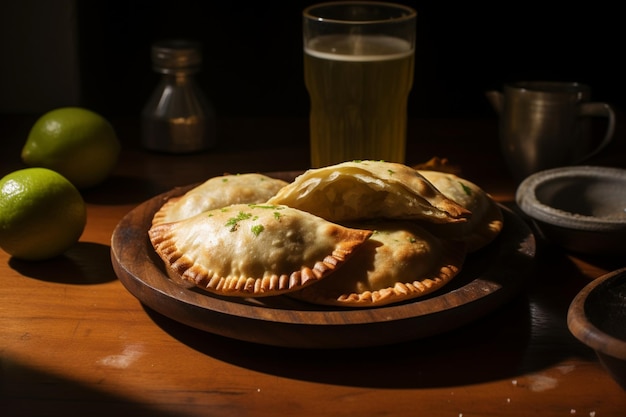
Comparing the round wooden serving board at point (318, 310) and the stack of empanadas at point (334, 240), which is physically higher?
the stack of empanadas at point (334, 240)

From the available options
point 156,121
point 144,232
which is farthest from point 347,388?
point 156,121

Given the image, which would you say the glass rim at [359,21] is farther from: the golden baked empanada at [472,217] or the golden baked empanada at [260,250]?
the golden baked empanada at [260,250]

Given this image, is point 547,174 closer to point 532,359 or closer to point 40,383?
point 532,359

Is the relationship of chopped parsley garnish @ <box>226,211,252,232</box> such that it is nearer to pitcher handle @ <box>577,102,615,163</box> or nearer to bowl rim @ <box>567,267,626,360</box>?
bowl rim @ <box>567,267,626,360</box>

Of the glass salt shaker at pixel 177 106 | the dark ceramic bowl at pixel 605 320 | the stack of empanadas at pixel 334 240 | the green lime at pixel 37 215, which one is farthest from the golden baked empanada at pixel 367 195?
the glass salt shaker at pixel 177 106

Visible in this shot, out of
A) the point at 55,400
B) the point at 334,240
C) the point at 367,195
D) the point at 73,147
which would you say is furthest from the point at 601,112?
the point at 55,400

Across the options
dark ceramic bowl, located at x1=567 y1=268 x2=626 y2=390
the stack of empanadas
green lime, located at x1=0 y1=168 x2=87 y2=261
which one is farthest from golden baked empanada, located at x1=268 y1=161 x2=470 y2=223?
green lime, located at x1=0 y1=168 x2=87 y2=261
